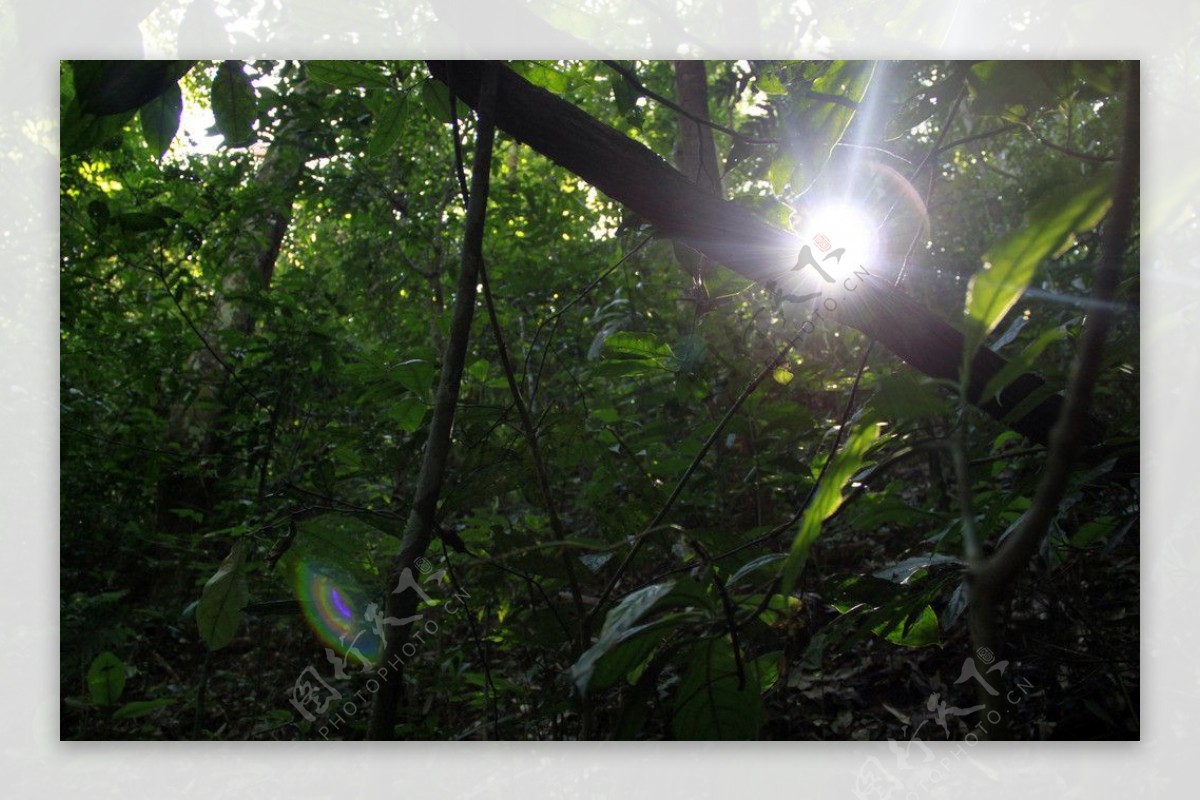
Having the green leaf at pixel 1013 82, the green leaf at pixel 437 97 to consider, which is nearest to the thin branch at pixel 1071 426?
the green leaf at pixel 1013 82

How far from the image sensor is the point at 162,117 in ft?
3.38

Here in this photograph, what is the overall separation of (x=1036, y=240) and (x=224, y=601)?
2.77 feet

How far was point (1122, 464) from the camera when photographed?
3.79 ft

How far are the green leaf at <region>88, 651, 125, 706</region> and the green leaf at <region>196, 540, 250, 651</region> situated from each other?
69 cm

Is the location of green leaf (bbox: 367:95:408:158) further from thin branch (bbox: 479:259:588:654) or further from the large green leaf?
the large green leaf

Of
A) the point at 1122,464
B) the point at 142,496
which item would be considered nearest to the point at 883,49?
the point at 1122,464

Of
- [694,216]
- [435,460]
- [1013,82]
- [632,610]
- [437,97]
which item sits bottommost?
[632,610]

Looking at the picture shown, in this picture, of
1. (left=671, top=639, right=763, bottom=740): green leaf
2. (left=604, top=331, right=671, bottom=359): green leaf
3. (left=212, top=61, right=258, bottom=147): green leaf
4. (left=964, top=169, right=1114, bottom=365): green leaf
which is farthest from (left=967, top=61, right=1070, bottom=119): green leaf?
(left=212, top=61, right=258, bottom=147): green leaf

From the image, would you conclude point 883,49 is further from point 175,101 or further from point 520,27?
point 175,101

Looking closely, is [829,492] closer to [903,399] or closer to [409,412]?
[903,399]

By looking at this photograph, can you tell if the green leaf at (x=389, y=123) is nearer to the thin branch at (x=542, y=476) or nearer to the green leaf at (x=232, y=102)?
the green leaf at (x=232, y=102)

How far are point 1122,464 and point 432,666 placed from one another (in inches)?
57.7

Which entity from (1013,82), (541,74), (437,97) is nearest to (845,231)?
(1013,82)

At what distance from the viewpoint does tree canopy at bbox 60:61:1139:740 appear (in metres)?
0.77
